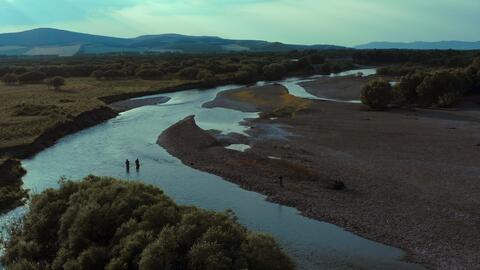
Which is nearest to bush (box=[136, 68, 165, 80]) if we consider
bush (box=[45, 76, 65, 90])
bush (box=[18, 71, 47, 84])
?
bush (box=[18, 71, 47, 84])

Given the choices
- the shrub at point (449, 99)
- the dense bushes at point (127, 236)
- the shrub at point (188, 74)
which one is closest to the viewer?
the dense bushes at point (127, 236)

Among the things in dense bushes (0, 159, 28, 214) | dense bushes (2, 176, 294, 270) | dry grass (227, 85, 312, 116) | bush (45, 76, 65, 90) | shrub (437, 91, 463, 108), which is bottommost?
dense bushes (0, 159, 28, 214)

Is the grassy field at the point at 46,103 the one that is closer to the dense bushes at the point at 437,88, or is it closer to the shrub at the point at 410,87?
the shrub at the point at 410,87

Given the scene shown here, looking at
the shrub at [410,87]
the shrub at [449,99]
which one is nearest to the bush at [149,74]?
the shrub at [410,87]

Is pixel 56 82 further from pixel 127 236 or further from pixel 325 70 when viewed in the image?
pixel 127 236

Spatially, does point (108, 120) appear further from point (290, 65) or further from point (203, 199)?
point (290, 65)

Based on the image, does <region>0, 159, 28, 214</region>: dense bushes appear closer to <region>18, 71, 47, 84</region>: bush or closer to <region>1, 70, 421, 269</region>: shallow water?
A: <region>1, 70, 421, 269</region>: shallow water

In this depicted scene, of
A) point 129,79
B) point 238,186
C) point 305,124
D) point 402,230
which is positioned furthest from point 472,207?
point 129,79
